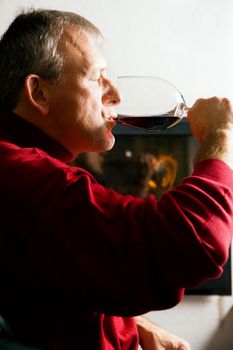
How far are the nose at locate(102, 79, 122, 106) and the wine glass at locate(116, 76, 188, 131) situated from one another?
0.05m

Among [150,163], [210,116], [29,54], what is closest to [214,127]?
[210,116]

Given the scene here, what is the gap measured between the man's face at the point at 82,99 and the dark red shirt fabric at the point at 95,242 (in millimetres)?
218

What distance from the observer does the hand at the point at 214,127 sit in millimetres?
769

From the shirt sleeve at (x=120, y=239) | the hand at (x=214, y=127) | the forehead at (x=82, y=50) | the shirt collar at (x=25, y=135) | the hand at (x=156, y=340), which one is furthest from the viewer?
the hand at (x=156, y=340)

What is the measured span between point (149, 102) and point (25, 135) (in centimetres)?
31

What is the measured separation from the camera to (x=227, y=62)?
263 cm

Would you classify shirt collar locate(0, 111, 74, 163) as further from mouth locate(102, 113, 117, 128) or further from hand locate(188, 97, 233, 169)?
hand locate(188, 97, 233, 169)

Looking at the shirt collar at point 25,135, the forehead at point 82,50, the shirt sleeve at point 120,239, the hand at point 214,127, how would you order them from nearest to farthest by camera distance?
the shirt sleeve at point 120,239 → the hand at point 214,127 → the shirt collar at point 25,135 → the forehead at point 82,50

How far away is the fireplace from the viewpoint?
101 inches

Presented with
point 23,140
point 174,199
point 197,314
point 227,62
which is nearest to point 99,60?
point 23,140

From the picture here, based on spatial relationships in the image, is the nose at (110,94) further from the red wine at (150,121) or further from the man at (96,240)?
the man at (96,240)

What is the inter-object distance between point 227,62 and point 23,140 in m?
1.95

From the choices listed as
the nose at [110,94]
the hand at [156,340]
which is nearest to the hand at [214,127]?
the nose at [110,94]

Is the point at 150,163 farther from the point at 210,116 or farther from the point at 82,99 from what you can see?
the point at 210,116
